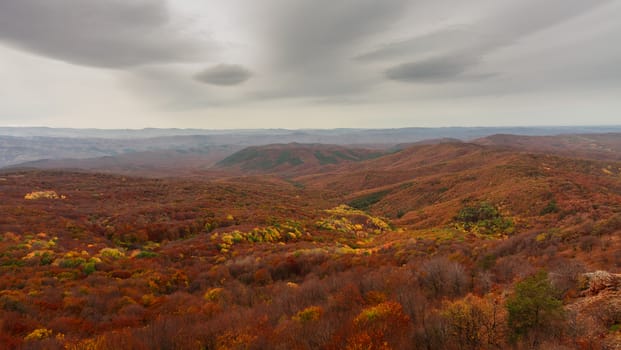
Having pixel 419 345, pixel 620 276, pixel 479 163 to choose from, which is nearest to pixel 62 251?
pixel 419 345

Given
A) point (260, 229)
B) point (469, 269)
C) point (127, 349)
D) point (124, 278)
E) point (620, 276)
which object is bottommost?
point (260, 229)

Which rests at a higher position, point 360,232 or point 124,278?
point 124,278

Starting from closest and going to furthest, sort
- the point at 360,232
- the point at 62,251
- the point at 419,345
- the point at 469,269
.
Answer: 1. the point at 419,345
2. the point at 469,269
3. the point at 62,251
4. the point at 360,232

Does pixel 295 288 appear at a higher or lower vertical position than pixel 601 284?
lower

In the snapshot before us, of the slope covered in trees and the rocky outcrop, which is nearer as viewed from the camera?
the slope covered in trees

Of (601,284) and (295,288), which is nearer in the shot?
(601,284)

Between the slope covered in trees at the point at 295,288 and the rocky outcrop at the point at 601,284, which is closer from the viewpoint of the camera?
the slope covered in trees at the point at 295,288

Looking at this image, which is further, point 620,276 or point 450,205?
point 450,205

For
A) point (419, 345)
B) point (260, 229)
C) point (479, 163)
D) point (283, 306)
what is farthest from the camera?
point (479, 163)

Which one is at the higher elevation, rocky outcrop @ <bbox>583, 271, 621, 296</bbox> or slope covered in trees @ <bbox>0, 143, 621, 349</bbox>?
rocky outcrop @ <bbox>583, 271, 621, 296</bbox>

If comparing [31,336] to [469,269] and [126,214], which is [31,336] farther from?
Answer: [126,214]

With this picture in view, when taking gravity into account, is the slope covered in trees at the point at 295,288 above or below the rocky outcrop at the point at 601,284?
below
